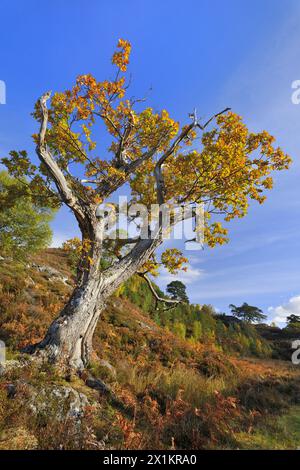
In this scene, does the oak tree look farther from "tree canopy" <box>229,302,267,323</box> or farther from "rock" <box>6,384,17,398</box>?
"tree canopy" <box>229,302,267,323</box>

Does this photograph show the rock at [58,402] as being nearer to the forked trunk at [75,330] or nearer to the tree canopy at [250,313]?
the forked trunk at [75,330]

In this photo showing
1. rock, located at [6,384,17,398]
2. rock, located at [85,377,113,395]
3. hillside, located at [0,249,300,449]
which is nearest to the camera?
hillside, located at [0,249,300,449]

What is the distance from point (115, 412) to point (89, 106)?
30.5ft

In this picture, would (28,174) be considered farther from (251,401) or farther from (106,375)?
(251,401)

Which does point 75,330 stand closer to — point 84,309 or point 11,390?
point 84,309

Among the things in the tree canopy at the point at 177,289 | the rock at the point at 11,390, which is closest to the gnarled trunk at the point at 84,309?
the rock at the point at 11,390

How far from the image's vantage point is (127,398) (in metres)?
6.61

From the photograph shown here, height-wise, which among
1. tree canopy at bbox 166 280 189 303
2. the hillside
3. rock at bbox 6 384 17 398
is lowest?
the hillside

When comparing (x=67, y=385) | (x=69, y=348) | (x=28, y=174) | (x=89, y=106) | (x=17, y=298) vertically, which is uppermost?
(x=89, y=106)

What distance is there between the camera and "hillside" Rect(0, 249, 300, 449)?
15.8ft

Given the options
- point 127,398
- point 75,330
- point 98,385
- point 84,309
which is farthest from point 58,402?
point 84,309

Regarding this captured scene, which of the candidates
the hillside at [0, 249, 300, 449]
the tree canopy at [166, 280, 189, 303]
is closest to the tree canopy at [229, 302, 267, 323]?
the tree canopy at [166, 280, 189, 303]
